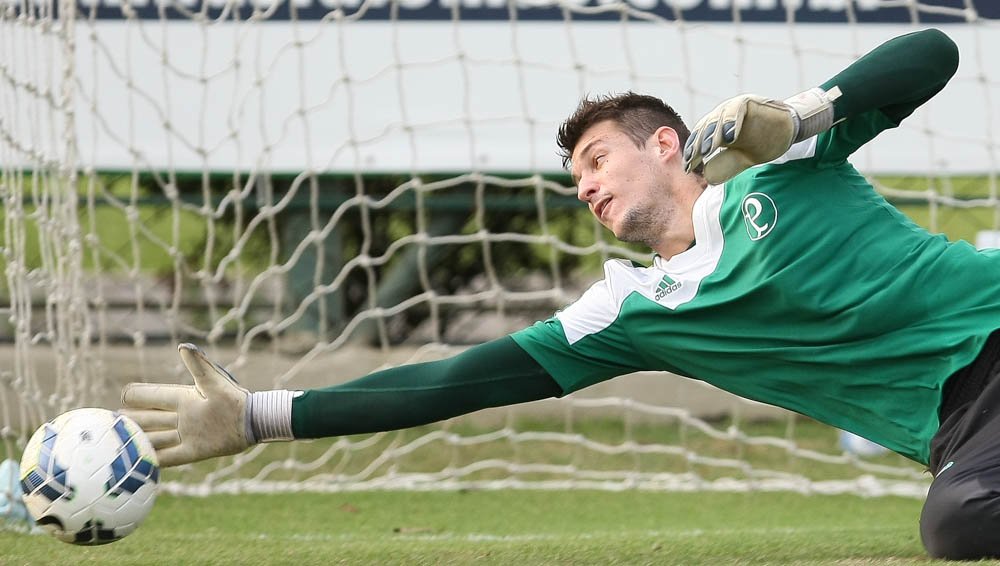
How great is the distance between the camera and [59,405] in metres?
4.66

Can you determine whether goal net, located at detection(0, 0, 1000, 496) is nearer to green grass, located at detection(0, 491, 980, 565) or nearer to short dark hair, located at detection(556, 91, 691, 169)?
green grass, located at detection(0, 491, 980, 565)

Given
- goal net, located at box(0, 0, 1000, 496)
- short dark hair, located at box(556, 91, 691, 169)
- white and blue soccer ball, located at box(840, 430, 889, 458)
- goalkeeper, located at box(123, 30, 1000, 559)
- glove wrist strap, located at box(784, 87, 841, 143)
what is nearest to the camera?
glove wrist strap, located at box(784, 87, 841, 143)

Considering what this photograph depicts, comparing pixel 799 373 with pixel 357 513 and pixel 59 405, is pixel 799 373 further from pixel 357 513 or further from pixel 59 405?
pixel 59 405

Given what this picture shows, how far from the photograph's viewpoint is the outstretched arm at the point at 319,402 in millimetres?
3082

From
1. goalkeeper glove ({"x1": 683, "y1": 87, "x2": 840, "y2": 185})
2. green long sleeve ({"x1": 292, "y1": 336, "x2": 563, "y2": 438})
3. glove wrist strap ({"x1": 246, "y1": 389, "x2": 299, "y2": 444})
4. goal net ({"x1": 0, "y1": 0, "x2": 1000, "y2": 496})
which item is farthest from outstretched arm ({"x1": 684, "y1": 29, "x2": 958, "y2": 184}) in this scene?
goal net ({"x1": 0, "y1": 0, "x2": 1000, "y2": 496})

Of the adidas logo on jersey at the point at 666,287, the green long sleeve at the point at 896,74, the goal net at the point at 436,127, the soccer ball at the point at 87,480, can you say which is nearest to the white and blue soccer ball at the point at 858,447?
the goal net at the point at 436,127

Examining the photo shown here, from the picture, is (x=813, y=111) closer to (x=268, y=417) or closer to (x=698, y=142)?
(x=698, y=142)

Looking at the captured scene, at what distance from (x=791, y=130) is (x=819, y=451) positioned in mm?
3311

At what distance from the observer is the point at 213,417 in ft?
10.1

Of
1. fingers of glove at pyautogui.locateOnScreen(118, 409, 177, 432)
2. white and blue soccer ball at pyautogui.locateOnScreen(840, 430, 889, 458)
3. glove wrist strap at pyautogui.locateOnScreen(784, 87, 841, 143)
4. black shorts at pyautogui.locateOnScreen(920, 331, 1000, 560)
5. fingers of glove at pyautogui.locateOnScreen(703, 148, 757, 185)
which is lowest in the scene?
white and blue soccer ball at pyautogui.locateOnScreen(840, 430, 889, 458)

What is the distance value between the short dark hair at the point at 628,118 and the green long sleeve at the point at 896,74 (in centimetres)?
57

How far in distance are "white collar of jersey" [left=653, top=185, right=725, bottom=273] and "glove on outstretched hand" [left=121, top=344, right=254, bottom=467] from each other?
111 centimetres

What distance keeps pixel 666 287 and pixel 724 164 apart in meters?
0.57

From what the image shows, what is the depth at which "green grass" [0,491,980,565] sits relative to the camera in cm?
317
